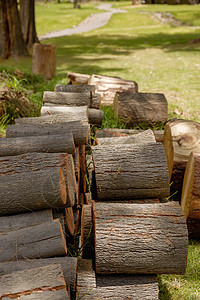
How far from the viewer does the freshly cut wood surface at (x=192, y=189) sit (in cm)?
289

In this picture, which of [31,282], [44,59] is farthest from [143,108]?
[44,59]

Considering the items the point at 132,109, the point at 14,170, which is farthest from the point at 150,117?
the point at 14,170

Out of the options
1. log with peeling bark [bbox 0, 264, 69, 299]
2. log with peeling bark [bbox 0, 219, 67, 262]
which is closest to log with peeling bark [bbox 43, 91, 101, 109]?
log with peeling bark [bbox 0, 219, 67, 262]

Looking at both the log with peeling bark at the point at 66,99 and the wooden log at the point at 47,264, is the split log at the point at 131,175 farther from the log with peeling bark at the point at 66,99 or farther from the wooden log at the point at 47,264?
the log with peeling bark at the point at 66,99

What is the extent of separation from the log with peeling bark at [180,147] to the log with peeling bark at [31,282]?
1744mm

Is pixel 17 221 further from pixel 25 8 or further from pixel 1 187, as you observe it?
pixel 25 8

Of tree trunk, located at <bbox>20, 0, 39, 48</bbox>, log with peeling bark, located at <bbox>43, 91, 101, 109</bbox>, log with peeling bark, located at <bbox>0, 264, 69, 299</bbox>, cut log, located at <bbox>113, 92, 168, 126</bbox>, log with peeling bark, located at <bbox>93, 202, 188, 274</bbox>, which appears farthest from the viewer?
tree trunk, located at <bbox>20, 0, 39, 48</bbox>

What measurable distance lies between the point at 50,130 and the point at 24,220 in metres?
1.10

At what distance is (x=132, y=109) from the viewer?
15.0ft

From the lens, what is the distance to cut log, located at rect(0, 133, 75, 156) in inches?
108

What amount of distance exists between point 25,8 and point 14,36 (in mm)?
2270

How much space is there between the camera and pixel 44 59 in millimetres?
7605

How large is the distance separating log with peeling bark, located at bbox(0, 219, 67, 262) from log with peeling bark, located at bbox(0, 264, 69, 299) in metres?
0.21

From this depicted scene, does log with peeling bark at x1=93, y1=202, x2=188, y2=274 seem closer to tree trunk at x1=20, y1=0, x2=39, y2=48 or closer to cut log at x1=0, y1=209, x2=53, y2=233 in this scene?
cut log at x1=0, y1=209, x2=53, y2=233
